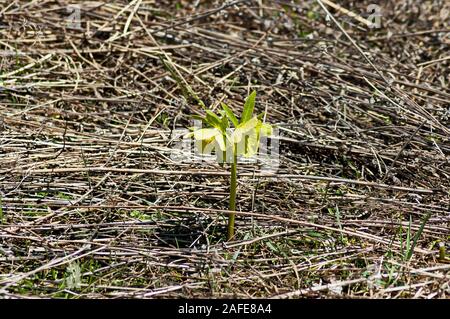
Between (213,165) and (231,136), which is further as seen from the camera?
(213,165)

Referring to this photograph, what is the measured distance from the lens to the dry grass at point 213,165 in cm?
251

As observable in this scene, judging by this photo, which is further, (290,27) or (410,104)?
(290,27)

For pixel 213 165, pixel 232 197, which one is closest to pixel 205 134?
pixel 232 197

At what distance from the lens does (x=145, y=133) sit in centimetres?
336

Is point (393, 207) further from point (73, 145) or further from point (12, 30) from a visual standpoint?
point (12, 30)

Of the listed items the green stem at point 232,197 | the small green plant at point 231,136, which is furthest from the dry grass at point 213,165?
the small green plant at point 231,136

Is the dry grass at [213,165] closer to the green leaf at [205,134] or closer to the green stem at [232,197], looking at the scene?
the green stem at [232,197]

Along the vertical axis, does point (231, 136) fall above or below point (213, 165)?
above

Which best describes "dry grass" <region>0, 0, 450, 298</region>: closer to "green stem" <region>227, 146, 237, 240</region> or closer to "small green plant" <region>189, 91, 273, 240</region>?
"green stem" <region>227, 146, 237, 240</region>

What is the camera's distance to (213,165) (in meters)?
3.13

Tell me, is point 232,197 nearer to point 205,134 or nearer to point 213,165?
point 205,134
